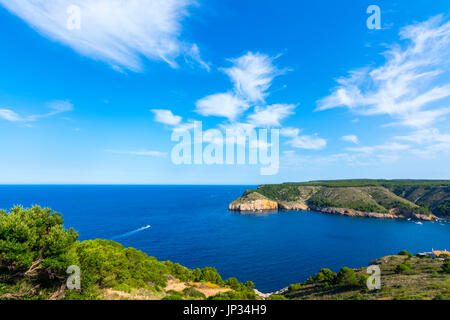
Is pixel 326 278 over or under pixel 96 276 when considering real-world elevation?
under

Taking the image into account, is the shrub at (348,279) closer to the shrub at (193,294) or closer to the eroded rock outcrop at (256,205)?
the shrub at (193,294)

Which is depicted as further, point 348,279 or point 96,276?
point 348,279

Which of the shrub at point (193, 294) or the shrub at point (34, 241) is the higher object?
the shrub at point (34, 241)

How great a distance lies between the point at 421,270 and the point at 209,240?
202 feet

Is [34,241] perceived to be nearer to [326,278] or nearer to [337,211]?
[326,278]

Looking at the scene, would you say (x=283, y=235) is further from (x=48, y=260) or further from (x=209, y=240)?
(x=48, y=260)

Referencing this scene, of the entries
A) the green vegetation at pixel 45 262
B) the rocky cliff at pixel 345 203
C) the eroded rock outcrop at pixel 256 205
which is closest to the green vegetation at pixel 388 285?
the green vegetation at pixel 45 262

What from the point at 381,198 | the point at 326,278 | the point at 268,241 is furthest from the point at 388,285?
the point at 381,198

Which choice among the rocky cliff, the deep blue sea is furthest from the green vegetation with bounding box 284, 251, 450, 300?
the rocky cliff

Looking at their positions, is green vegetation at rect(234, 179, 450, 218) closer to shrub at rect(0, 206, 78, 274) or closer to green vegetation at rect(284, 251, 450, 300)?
green vegetation at rect(284, 251, 450, 300)

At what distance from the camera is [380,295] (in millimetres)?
29484

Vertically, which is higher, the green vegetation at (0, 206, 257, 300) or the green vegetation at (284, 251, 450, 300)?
the green vegetation at (0, 206, 257, 300)

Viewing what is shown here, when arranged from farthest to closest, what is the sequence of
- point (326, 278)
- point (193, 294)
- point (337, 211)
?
point (337, 211)
point (326, 278)
point (193, 294)
